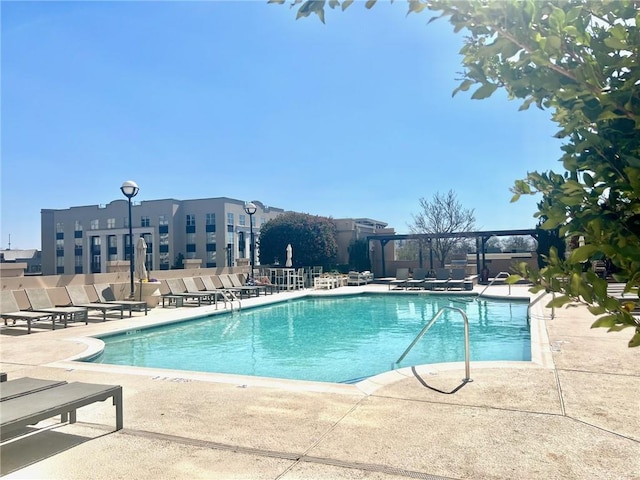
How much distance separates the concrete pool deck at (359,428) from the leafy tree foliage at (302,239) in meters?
24.0

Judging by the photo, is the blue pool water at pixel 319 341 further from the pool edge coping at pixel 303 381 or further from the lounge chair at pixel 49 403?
the lounge chair at pixel 49 403

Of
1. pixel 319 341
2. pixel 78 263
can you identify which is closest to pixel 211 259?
pixel 78 263

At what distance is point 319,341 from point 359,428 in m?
6.77

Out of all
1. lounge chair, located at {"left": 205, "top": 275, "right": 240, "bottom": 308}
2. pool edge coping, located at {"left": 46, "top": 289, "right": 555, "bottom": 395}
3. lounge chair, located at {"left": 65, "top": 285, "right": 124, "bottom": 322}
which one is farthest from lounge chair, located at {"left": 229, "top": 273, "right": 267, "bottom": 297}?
pool edge coping, located at {"left": 46, "top": 289, "right": 555, "bottom": 395}

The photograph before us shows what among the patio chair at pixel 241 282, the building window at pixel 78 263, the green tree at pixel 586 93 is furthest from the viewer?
the building window at pixel 78 263

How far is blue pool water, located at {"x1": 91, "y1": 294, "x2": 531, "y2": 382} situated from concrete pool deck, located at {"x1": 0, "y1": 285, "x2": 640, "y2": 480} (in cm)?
228

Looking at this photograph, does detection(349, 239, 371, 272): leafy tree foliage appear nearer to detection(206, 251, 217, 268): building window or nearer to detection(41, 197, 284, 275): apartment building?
detection(41, 197, 284, 275): apartment building

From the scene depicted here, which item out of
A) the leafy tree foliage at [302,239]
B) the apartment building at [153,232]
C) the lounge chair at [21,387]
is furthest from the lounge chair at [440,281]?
the apartment building at [153,232]

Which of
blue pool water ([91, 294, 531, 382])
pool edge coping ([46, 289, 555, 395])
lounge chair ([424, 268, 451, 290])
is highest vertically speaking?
lounge chair ([424, 268, 451, 290])

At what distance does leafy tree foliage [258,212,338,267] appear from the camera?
3025cm

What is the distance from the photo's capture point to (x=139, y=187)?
14.6 metres

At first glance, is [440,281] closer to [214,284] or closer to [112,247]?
[214,284]

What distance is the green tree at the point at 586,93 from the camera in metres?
1.01

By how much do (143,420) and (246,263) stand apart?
22.7 meters
